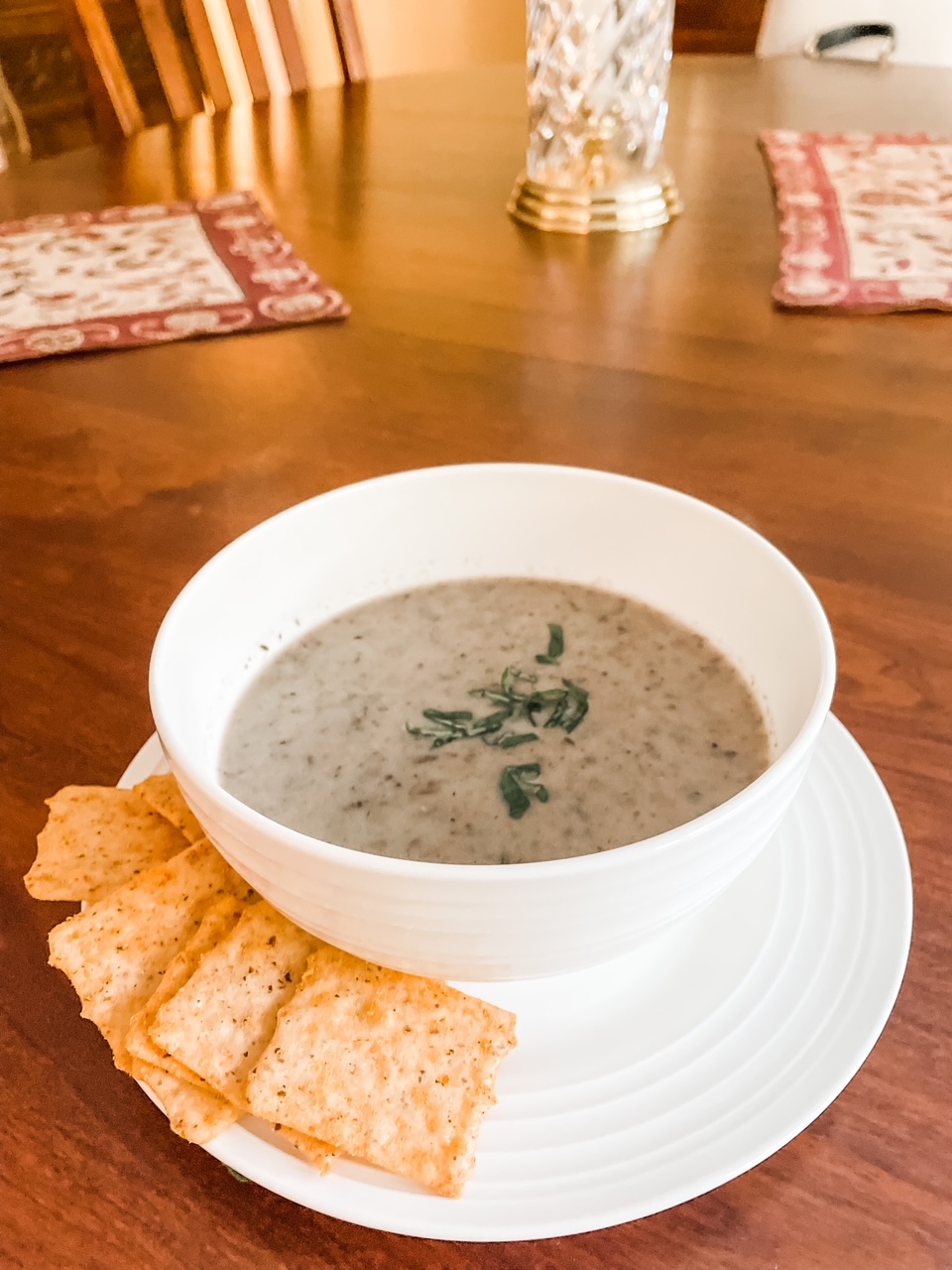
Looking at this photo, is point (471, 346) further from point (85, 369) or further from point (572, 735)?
point (572, 735)

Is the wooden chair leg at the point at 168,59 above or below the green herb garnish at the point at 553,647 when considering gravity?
above

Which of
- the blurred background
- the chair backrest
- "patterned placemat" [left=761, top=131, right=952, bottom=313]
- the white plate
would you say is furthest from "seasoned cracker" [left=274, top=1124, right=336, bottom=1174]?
the chair backrest

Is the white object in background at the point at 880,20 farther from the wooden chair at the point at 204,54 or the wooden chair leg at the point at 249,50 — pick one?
the wooden chair leg at the point at 249,50

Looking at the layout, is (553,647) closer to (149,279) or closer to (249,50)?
(149,279)

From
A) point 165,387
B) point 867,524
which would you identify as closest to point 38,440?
point 165,387

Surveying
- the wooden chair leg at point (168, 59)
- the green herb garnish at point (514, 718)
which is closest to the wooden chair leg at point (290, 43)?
the wooden chair leg at point (168, 59)

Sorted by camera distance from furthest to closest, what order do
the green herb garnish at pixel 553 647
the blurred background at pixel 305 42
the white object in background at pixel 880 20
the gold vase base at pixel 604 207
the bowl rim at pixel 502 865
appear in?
the blurred background at pixel 305 42
the white object in background at pixel 880 20
the gold vase base at pixel 604 207
the green herb garnish at pixel 553 647
the bowl rim at pixel 502 865

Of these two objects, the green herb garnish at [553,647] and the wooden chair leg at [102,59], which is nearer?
the green herb garnish at [553,647]

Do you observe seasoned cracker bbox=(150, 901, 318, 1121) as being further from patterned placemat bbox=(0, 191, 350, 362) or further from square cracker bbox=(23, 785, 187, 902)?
patterned placemat bbox=(0, 191, 350, 362)
